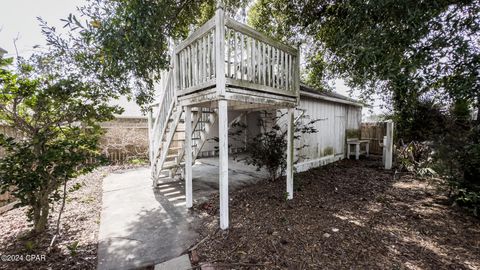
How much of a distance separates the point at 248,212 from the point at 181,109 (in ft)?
7.56

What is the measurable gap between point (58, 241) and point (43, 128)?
62.3 inches

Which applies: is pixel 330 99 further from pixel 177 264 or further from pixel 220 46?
pixel 177 264

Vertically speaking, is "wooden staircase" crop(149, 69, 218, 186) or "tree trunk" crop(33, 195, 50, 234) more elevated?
"wooden staircase" crop(149, 69, 218, 186)

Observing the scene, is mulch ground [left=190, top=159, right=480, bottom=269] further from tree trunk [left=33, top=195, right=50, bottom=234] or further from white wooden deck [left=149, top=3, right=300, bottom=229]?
tree trunk [left=33, top=195, right=50, bottom=234]

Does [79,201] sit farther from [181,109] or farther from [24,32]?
[24,32]

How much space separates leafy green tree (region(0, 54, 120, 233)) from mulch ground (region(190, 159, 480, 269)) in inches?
85.7

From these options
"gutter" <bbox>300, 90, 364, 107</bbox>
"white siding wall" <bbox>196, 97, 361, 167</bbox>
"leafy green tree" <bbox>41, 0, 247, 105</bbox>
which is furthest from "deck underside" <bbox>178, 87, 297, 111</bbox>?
"gutter" <bbox>300, 90, 364, 107</bbox>

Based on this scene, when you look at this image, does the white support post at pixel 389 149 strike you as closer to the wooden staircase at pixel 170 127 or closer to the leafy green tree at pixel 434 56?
the leafy green tree at pixel 434 56

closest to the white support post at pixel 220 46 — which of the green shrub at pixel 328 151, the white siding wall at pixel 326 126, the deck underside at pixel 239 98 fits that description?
the deck underside at pixel 239 98

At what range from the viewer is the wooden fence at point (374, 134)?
10.2 m

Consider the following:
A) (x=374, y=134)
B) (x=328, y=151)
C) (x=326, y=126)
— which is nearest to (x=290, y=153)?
(x=326, y=126)

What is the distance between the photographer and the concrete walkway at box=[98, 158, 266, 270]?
265cm

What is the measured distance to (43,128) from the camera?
2918mm

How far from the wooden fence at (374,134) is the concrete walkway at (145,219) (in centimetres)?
722
